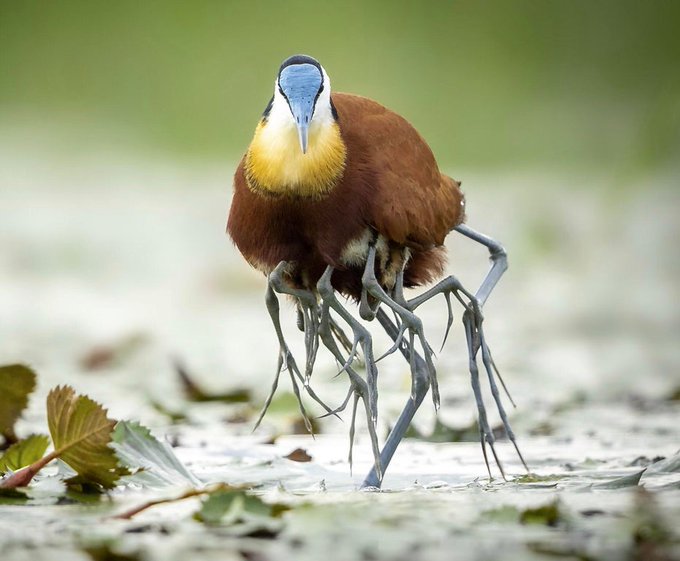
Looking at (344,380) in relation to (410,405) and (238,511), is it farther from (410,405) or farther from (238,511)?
(238,511)

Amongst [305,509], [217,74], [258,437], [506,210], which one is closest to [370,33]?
[217,74]

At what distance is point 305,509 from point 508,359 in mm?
2617

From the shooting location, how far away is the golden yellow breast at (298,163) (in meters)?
2.78

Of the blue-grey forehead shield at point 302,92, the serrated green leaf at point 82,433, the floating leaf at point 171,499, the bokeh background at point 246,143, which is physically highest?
the bokeh background at point 246,143

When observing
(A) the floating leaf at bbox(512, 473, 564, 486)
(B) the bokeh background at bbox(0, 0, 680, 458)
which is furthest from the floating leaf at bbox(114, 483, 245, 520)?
(B) the bokeh background at bbox(0, 0, 680, 458)

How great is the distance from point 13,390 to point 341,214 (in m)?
0.84

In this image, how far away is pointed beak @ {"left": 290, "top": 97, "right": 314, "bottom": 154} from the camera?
2703 mm

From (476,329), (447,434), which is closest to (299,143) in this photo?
(476,329)

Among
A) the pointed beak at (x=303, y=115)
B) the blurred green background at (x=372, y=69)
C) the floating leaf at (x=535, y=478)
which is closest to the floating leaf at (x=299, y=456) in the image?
the floating leaf at (x=535, y=478)

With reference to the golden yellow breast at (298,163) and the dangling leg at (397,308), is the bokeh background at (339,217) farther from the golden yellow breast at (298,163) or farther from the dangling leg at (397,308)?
the golden yellow breast at (298,163)

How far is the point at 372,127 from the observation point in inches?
117

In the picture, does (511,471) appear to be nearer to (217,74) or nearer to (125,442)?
(125,442)

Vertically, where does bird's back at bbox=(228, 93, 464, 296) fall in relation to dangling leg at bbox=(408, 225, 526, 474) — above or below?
above

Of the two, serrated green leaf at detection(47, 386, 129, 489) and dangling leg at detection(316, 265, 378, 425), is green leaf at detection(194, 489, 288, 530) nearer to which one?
serrated green leaf at detection(47, 386, 129, 489)
